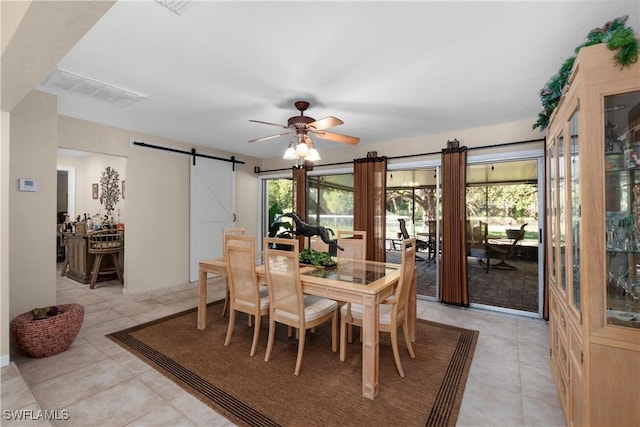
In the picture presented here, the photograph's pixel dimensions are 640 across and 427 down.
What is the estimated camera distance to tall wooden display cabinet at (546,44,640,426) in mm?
1272

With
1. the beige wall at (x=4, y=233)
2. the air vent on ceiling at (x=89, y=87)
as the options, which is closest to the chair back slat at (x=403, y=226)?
the air vent on ceiling at (x=89, y=87)

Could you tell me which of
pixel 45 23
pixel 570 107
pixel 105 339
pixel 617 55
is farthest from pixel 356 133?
pixel 105 339

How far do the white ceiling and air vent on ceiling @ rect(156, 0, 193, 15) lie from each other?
0.04m

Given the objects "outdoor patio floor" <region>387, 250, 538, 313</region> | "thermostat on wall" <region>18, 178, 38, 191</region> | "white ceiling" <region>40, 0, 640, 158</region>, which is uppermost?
"white ceiling" <region>40, 0, 640, 158</region>

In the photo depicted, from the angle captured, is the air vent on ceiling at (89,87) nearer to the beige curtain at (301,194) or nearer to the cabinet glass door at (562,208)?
the beige curtain at (301,194)

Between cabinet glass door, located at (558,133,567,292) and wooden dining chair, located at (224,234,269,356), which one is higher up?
cabinet glass door, located at (558,133,567,292)

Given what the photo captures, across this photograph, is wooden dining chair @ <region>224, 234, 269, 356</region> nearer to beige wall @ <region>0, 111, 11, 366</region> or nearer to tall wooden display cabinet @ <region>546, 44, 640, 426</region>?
beige wall @ <region>0, 111, 11, 366</region>

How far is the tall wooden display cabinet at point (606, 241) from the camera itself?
127 cm

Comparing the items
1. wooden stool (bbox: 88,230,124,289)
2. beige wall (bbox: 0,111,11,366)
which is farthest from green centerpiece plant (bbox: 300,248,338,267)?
wooden stool (bbox: 88,230,124,289)

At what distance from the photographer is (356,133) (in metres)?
4.18

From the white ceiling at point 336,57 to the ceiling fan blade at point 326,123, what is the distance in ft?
1.02

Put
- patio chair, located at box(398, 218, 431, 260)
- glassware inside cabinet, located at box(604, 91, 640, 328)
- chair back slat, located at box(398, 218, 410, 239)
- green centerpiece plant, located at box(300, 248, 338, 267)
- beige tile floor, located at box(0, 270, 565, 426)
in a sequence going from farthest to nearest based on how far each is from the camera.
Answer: chair back slat, located at box(398, 218, 410, 239) < patio chair, located at box(398, 218, 431, 260) < green centerpiece plant, located at box(300, 248, 338, 267) < beige tile floor, located at box(0, 270, 565, 426) < glassware inside cabinet, located at box(604, 91, 640, 328)

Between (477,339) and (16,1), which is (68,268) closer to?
(16,1)

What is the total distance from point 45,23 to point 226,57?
1.09 meters
